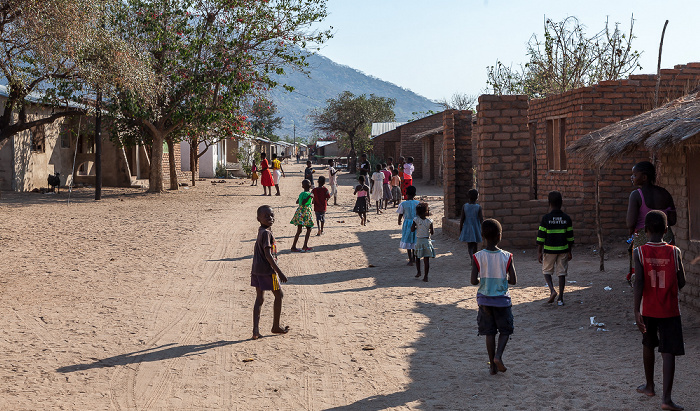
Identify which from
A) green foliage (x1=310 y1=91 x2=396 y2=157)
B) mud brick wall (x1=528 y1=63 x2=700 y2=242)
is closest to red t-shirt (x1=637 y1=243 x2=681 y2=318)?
mud brick wall (x1=528 y1=63 x2=700 y2=242)

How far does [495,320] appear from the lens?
5.43 m

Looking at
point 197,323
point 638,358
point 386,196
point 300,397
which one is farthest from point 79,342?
point 386,196

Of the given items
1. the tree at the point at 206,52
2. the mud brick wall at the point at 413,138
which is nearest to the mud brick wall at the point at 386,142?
the mud brick wall at the point at 413,138

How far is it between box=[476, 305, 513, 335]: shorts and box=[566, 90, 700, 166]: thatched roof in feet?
8.62

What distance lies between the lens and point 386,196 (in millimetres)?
20734

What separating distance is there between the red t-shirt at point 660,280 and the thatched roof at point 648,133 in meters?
2.18

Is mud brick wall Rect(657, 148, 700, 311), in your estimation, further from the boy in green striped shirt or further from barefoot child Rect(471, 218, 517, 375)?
barefoot child Rect(471, 218, 517, 375)

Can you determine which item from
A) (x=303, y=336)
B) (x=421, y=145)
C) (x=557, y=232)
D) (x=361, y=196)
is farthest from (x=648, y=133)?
(x=421, y=145)

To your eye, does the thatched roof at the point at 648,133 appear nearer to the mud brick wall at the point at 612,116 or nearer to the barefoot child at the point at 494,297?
the barefoot child at the point at 494,297

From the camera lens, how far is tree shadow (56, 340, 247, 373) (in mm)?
5645

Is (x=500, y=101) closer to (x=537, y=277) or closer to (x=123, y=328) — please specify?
(x=537, y=277)

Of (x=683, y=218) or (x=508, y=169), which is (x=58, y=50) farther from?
(x=683, y=218)

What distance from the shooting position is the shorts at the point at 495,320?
537cm

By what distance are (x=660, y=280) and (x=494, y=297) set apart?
4.23 ft
